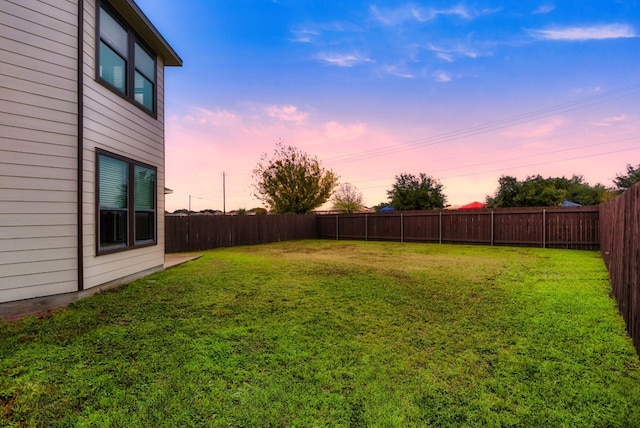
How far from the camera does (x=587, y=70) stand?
10953mm

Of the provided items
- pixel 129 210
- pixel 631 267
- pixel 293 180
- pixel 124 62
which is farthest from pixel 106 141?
pixel 293 180

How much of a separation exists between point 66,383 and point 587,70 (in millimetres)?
16081

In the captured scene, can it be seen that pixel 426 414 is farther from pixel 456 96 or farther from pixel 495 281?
pixel 456 96

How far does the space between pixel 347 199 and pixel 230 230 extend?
66.5 feet

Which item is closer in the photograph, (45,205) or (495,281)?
(45,205)

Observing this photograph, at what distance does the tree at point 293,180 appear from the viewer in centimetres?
2206

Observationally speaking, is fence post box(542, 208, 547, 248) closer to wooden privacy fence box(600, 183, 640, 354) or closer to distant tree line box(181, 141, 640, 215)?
wooden privacy fence box(600, 183, 640, 354)

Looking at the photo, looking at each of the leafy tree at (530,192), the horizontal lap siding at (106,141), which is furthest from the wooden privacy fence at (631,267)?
the leafy tree at (530,192)

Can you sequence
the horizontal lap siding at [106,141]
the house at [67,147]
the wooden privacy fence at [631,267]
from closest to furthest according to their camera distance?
the wooden privacy fence at [631,267], the house at [67,147], the horizontal lap siding at [106,141]

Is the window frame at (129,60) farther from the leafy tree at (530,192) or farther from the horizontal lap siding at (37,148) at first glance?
the leafy tree at (530,192)

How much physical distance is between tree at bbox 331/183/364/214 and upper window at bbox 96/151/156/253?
25567mm

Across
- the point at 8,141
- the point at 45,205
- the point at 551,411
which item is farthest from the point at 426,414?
the point at 8,141

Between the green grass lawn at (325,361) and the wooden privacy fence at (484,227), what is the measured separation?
766 centimetres

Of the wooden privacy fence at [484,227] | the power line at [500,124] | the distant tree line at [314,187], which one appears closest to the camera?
the wooden privacy fence at [484,227]
